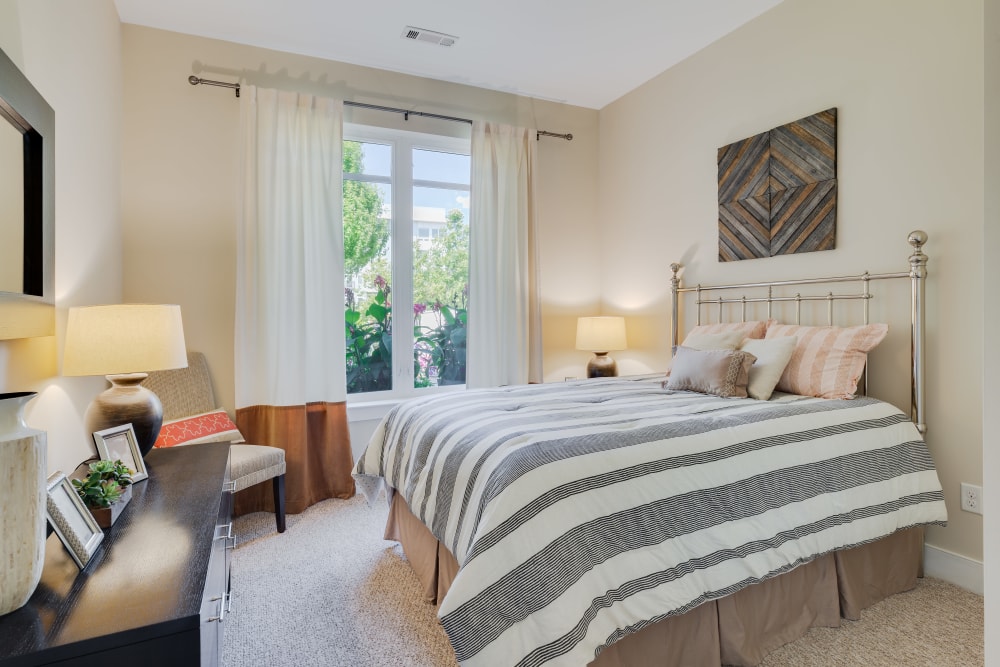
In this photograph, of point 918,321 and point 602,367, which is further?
point 602,367

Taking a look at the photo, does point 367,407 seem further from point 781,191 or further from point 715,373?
point 781,191

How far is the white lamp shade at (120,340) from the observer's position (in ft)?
5.97

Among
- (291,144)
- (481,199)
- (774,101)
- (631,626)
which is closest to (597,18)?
(774,101)

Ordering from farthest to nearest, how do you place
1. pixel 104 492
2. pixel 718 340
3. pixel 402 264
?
pixel 402 264 → pixel 718 340 → pixel 104 492

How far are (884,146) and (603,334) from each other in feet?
6.42

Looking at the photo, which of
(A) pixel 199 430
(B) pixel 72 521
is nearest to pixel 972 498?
(B) pixel 72 521

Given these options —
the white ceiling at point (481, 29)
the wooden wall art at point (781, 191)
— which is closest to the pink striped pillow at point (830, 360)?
the wooden wall art at point (781, 191)

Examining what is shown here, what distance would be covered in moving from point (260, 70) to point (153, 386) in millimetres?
2020

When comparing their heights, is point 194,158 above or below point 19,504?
above

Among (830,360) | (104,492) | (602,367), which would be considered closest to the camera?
(104,492)

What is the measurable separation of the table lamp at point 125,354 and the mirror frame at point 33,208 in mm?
137

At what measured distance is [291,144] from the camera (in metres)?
3.29

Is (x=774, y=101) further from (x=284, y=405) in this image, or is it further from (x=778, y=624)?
(x=284, y=405)

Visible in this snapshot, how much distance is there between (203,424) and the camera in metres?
2.97
